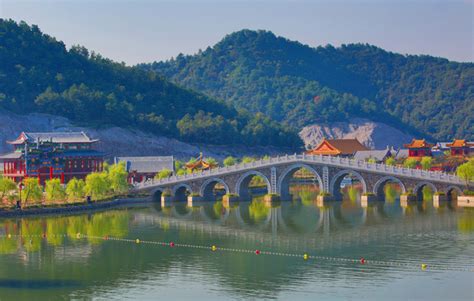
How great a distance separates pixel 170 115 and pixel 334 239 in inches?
4009

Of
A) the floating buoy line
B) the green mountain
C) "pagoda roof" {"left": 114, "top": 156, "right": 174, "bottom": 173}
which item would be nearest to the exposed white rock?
the green mountain

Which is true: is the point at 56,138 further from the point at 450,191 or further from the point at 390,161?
the point at 390,161

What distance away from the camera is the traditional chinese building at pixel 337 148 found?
148750 mm

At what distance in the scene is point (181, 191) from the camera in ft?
337

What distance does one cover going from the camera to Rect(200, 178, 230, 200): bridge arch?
9984cm

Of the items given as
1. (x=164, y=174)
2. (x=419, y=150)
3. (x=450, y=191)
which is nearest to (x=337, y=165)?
(x=450, y=191)

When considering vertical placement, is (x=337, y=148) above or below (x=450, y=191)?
above

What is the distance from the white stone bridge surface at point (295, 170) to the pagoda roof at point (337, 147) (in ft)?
157

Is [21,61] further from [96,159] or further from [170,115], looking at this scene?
[96,159]

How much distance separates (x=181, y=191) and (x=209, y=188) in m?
3.33

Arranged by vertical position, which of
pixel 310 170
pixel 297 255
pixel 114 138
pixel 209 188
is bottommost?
pixel 297 255

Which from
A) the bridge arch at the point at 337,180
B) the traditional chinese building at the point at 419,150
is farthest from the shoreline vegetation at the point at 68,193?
the traditional chinese building at the point at 419,150

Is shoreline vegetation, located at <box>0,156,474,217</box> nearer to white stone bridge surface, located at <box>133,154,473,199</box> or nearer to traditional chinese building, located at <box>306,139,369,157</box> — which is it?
white stone bridge surface, located at <box>133,154,473,199</box>

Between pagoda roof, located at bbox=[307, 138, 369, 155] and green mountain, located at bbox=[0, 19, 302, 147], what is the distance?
18.0 m
